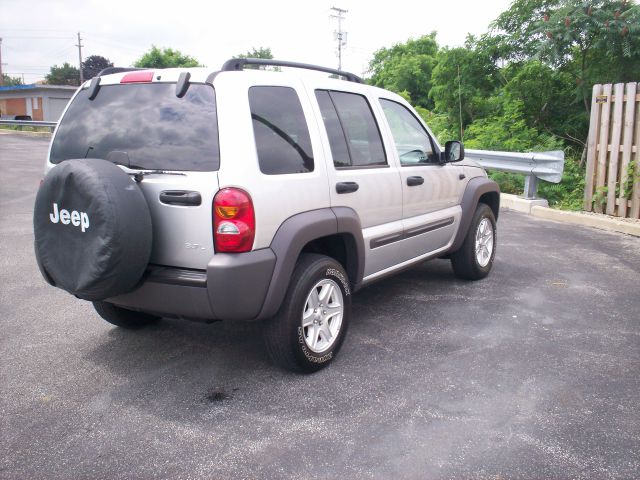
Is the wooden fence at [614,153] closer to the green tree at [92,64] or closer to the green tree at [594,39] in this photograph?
the green tree at [594,39]

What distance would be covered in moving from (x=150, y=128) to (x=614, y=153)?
295 inches

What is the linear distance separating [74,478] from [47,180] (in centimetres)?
167

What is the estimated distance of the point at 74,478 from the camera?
2.78 metres

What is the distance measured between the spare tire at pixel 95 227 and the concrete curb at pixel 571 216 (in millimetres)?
7228

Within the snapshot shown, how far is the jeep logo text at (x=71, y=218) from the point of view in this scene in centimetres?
328

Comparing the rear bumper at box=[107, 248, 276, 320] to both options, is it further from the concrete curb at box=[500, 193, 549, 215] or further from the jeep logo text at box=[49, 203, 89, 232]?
the concrete curb at box=[500, 193, 549, 215]

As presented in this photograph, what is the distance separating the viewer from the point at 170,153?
350 cm

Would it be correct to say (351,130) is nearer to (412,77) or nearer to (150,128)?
(150,128)

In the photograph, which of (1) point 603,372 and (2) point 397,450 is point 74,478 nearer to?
(2) point 397,450

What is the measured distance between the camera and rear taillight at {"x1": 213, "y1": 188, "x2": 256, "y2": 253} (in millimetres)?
3307

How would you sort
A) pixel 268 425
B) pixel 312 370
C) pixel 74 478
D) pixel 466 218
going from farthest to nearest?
pixel 466 218, pixel 312 370, pixel 268 425, pixel 74 478

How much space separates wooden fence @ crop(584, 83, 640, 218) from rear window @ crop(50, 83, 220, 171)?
7.16 meters

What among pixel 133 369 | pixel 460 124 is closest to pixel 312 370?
pixel 133 369

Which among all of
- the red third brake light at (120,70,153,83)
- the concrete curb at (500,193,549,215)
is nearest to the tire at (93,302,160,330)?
the red third brake light at (120,70,153,83)
